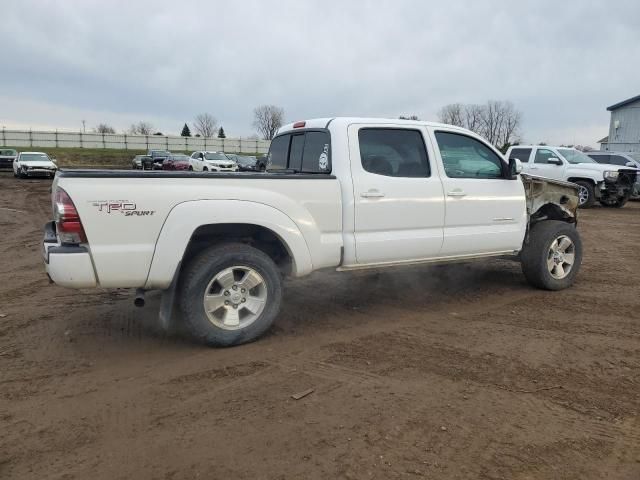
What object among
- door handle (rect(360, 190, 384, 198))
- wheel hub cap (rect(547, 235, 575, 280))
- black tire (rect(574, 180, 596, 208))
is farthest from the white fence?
door handle (rect(360, 190, 384, 198))

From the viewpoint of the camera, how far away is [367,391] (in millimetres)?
3529

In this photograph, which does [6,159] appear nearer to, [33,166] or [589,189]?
[33,166]

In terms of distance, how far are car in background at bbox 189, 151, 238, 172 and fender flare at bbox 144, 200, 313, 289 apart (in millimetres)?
23678

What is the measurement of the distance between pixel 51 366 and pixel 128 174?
5.17 ft

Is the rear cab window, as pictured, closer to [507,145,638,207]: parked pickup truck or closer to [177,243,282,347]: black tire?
[177,243,282,347]: black tire

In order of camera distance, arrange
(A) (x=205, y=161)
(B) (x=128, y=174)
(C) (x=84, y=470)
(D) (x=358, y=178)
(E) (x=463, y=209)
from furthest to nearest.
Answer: (A) (x=205, y=161) → (E) (x=463, y=209) → (D) (x=358, y=178) → (B) (x=128, y=174) → (C) (x=84, y=470)

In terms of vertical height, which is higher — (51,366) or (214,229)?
(214,229)

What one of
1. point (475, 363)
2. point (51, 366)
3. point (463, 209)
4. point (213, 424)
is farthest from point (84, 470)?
point (463, 209)

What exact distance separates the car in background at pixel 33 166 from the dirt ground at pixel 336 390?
25.4 m

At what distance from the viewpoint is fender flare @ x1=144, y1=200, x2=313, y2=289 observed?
12.9ft

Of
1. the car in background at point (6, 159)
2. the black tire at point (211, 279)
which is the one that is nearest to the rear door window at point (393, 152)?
the black tire at point (211, 279)

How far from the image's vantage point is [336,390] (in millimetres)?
3555

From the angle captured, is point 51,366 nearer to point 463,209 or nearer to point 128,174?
point 128,174

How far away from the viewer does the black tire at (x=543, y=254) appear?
239 inches
